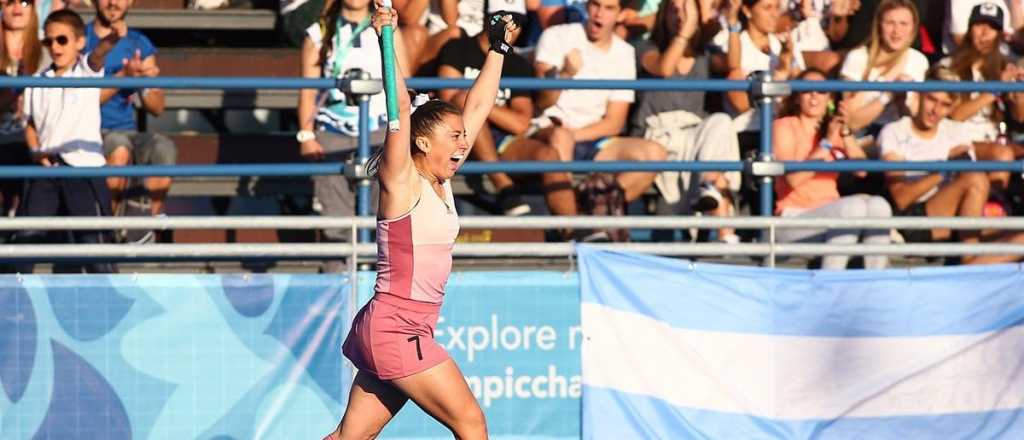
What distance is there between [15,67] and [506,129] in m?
2.82

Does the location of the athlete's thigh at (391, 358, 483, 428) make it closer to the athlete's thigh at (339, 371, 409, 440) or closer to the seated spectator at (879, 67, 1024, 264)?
the athlete's thigh at (339, 371, 409, 440)

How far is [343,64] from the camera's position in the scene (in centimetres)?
952

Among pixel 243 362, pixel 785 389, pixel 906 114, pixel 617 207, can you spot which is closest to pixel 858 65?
pixel 906 114

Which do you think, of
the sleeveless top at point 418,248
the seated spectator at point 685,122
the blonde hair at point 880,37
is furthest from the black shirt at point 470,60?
the sleeveless top at point 418,248

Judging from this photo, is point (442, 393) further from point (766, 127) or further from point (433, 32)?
point (433, 32)

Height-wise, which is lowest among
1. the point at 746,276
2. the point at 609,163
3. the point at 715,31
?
the point at 746,276

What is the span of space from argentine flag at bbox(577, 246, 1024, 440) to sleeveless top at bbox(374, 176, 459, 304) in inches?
Result: 83.3

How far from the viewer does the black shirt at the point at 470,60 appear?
9.66 metres

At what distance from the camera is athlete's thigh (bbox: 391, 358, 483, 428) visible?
6297 millimetres

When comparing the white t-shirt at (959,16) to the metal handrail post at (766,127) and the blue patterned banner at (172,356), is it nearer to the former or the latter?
the metal handrail post at (766,127)

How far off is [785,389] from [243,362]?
2.75 m

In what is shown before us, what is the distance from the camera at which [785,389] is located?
338 inches

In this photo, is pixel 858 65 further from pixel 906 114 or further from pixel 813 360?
pixel 813 360

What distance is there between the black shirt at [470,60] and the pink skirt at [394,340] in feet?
11.1
